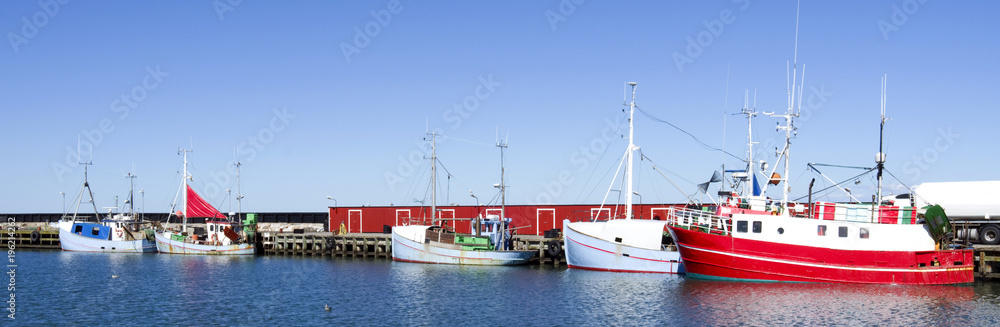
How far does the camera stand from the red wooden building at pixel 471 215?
59.8 meters

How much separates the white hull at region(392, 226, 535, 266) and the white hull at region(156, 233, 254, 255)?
15.0m

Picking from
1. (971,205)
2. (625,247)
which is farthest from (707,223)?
(971,205)

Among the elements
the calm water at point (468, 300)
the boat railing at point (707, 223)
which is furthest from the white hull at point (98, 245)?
the boat railing at point (707, 223)

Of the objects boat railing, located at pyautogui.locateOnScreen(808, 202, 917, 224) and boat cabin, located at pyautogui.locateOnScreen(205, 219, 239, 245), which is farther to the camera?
boat cabin, located at pyautogui.locateOnScreen(205, 219, 239, 245)

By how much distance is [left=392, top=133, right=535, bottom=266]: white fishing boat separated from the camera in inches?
2126

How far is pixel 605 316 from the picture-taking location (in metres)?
32.2

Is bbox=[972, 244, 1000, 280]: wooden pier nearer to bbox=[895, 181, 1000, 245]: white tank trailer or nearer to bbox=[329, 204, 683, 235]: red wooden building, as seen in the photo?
bbox=[895, 181, 1000, 245]: white tank trailer

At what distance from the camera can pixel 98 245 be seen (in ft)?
234

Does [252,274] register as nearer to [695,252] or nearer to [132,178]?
[695,252]

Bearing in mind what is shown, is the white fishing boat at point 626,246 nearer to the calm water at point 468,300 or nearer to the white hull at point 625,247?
the white hull at point 625,247

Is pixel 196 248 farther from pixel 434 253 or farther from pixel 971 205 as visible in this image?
pixel 971 205

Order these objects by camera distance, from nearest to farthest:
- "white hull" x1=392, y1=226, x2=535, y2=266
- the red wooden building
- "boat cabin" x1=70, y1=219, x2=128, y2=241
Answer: "white hull" x1=392, y1=226, x2=535, y2=266 < the red wooden building < "boat cabin" x1=70, y1=219, x2=128, y2=241

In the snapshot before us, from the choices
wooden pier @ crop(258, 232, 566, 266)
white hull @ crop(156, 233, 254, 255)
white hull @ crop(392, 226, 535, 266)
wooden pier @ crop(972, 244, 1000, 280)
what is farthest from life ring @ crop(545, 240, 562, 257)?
white hull @ crop(156, 233, 254, 255)

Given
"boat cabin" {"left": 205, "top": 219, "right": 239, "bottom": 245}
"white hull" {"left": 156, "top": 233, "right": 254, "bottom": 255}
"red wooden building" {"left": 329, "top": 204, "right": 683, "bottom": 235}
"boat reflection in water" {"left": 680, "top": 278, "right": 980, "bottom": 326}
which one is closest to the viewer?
"boat reflection in water" {"left": 680, "top": 278, "right": 980, "bottom": 326}
